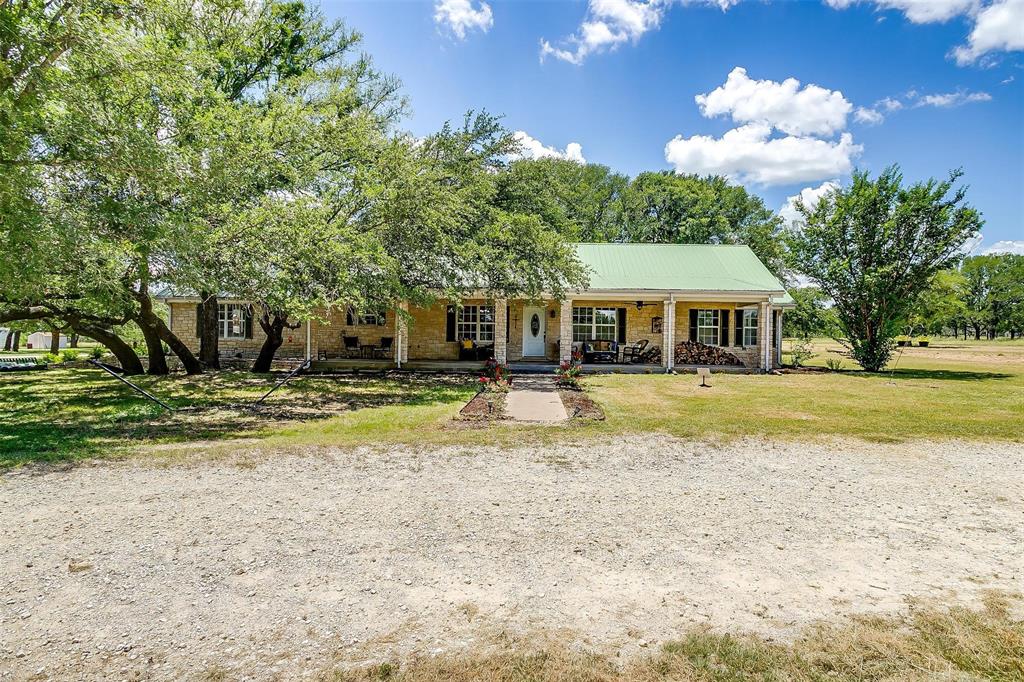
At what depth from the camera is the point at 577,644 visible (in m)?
2.75

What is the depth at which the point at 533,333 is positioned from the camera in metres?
20.0

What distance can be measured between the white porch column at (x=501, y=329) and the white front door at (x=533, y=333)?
2.45m

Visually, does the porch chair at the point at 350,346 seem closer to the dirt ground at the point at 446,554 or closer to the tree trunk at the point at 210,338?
the tree trunk at the point at 210,338

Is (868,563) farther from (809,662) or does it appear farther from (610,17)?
(610,17)

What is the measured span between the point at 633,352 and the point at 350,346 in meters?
10.5

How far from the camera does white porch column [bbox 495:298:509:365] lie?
17.1 m

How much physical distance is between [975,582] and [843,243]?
20269mm

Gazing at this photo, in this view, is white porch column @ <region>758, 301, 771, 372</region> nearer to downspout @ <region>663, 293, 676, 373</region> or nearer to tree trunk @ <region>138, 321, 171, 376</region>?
downspout @ <region>663, 293, 676, 373</region>

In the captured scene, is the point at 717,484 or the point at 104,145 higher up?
the point at 104,145

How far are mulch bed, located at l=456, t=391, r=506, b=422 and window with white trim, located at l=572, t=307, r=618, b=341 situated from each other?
27.0 feet

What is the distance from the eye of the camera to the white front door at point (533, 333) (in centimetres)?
1989

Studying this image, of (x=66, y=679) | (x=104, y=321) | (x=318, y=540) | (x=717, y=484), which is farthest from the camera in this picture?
(x=104, y=321)

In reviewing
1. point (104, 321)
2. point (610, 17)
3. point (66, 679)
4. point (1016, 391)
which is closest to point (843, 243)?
point (1016, 391)

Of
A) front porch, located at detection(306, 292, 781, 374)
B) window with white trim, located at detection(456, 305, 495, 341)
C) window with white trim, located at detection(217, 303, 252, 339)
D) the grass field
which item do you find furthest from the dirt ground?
window with white trim, located at detection(217, 303, 252, 339)
